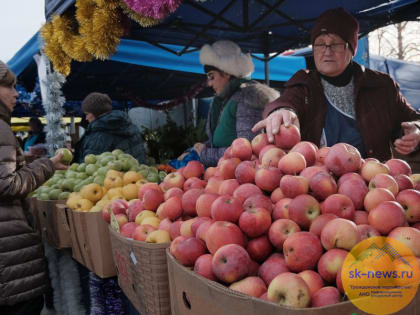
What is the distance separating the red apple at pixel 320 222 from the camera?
108cm

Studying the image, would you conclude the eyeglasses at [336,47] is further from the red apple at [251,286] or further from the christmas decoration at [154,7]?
the red apple at [251,286]

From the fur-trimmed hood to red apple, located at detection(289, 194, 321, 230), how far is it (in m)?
1.42

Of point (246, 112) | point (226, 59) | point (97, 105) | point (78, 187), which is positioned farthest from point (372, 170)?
point (97, 105)

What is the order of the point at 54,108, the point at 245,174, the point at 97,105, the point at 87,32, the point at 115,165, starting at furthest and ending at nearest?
the point at 54,108, the point at 97,105, the point at 87,32, the point at 115,165, the point at 245,174

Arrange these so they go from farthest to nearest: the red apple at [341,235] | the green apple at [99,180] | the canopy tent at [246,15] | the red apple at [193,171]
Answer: the canopy tent at [246,15], the green apple at [99,180], the red apple at [193,171], the red apple at [341,235]

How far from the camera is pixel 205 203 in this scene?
138 cm

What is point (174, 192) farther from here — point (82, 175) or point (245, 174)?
point (82, 175)

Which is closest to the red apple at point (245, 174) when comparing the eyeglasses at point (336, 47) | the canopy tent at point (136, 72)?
the eyeglasses at point (336, 47)

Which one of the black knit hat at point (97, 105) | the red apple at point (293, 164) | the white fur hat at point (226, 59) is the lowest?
the red apple at point (293, 164)

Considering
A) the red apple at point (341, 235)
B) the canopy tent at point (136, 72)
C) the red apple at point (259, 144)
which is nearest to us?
the red apple at point (341, 235)

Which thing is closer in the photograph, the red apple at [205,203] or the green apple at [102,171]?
the red apple at [205,203]

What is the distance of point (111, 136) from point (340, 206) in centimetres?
295

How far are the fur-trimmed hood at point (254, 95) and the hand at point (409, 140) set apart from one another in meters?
0.89

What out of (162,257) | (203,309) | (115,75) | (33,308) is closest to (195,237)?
(162,257)
